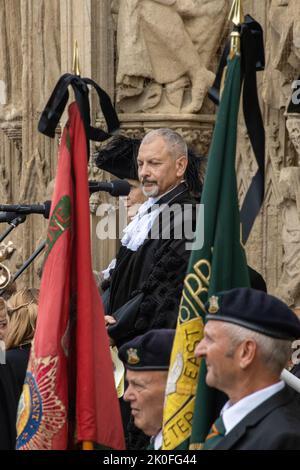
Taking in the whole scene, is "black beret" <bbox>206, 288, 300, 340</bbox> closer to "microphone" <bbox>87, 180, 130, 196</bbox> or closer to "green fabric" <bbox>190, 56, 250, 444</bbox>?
"green fabric" <bbox>190, 56, 250, 444</bbox>

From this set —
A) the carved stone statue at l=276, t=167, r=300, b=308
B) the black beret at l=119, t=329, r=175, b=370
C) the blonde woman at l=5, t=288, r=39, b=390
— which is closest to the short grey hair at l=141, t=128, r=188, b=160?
the blonde woman at l=5, t=288, r=39, b=390

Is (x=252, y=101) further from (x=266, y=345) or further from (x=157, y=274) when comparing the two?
(x=157, y=274)

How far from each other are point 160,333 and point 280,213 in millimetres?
4548

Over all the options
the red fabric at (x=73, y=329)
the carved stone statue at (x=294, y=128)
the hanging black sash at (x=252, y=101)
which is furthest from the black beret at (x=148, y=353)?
the carved stone statue at (x=294, y=128)

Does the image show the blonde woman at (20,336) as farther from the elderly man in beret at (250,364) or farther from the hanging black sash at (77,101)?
the elderly man in beret at (250,364)

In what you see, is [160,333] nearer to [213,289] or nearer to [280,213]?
[213,289]

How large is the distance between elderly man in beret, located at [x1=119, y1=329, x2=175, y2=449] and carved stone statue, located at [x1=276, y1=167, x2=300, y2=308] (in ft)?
14.0

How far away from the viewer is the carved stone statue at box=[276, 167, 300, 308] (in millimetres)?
9289

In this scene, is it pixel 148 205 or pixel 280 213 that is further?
pixel 280 213

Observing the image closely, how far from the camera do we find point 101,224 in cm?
1070

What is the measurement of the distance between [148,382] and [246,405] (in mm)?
665

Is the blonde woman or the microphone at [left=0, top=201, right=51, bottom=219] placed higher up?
the microphone at [left=0, top=201, right=51, bottom=219]

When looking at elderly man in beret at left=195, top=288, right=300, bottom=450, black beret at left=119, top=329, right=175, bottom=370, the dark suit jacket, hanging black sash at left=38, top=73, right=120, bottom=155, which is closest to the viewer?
the dark suit jacket
